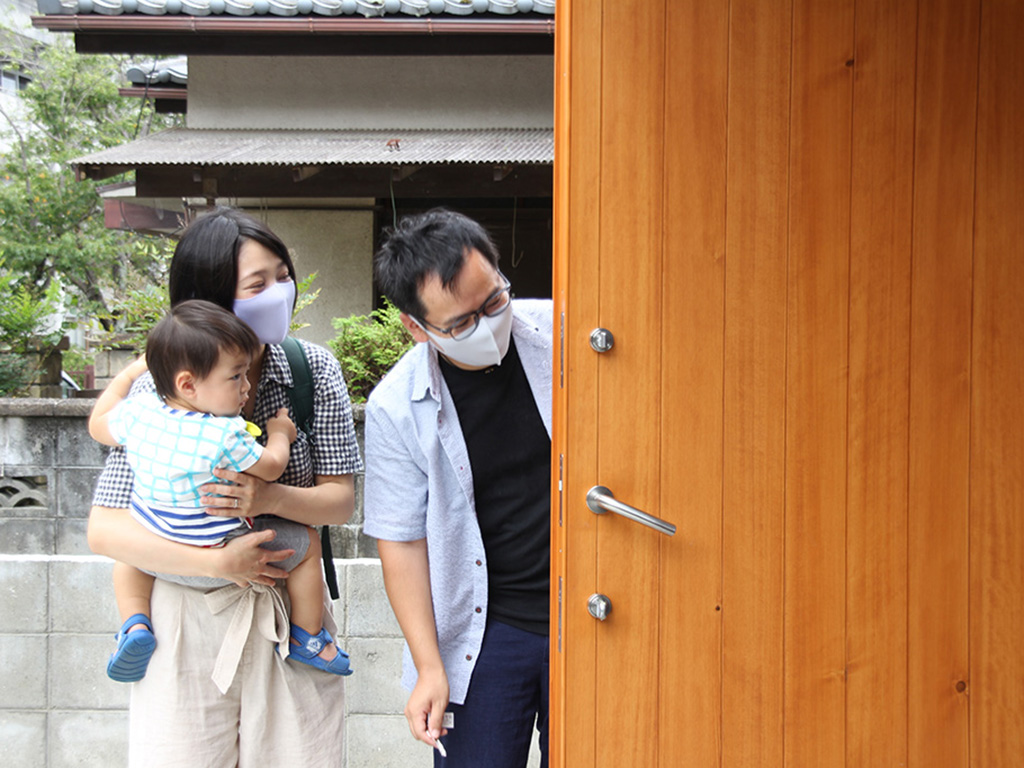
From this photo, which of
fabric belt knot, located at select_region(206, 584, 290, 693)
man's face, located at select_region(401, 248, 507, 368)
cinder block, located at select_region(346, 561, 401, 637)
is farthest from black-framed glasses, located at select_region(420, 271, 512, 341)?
cinder block, located at select_region(346, 561, 401, 637)

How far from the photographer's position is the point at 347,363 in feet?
13.8

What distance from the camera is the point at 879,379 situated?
6.19 ft

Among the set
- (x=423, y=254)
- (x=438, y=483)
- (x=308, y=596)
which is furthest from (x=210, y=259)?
(x=308, y=596)

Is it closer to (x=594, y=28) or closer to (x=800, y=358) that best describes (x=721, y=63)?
(x=594, y=28)

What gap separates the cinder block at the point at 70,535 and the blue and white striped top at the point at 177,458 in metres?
1.86

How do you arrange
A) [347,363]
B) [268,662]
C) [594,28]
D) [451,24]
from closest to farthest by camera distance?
[594,28] → [268,662] → [347,363] → [451,24]

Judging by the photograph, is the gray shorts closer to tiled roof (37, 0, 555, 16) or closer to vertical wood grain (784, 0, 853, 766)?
vertical wood grain (784, 0, 853, 766)

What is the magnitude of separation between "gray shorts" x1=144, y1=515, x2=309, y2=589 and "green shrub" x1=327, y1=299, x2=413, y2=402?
6.85 ft

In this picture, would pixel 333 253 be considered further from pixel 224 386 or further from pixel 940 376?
pixel 940 376

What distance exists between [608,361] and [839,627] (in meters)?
0.76

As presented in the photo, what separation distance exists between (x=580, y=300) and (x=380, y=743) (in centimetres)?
219

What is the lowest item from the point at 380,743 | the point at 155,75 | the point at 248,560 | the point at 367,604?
the point at 380,743

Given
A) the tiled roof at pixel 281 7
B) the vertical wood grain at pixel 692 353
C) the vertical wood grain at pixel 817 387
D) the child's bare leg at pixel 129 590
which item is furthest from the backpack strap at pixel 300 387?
the tiled roof at pixel 281 7

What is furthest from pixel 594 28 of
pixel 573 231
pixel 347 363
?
pixel 347 363
